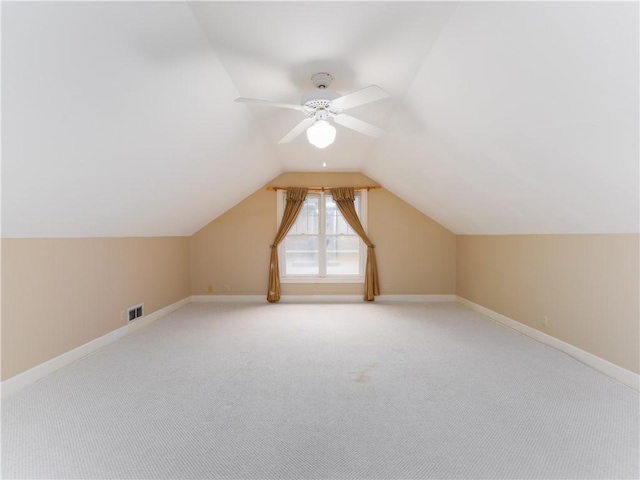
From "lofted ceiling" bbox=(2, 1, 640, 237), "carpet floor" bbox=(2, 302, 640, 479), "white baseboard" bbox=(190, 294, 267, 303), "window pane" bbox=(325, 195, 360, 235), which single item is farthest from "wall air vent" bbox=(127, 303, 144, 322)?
"window pane" bbox=(325, 195, 360, 235)

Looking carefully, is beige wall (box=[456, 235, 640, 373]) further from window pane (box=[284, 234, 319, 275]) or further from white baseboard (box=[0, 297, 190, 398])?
white baseboard (box=[0, 297, 190, 398])

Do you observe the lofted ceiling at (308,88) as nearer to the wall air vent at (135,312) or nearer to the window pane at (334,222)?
the wall air vent at (135,312)

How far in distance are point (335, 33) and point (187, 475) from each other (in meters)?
2.63

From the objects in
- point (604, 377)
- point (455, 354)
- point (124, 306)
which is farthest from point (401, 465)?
point (124, 306)

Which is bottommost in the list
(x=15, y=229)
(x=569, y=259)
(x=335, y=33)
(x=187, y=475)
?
(x=187, y=475)

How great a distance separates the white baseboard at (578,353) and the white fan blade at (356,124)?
2776 mm

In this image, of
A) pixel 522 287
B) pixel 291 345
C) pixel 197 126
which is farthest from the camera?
pixel 522 287

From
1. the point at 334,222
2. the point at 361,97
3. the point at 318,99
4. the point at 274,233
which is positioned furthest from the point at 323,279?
the point at 361,97

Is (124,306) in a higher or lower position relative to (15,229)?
lower

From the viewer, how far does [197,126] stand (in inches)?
107

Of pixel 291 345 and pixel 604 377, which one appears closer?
pixel 604 377

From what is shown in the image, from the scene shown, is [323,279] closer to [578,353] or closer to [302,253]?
[302,253]

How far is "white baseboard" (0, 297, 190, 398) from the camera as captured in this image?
90.8 inches

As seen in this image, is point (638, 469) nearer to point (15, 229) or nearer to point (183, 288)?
point (15, 229)
